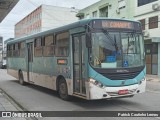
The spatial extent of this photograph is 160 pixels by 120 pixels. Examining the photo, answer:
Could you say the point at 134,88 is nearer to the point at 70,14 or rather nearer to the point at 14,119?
the point at 14,119

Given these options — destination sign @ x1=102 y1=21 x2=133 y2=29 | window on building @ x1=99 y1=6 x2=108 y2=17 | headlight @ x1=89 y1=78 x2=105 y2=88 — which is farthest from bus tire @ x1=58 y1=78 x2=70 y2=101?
window on building @ x1=99 y1=6 x2=108 y2=17

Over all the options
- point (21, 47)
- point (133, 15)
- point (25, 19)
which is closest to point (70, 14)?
point (25, 19)

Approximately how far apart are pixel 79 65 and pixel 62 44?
70.4 inches

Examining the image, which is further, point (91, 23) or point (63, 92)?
point (63, 92)

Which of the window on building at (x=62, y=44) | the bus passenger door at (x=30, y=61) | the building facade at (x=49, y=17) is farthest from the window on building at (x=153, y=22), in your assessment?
the building facade at (x=49, y=17)

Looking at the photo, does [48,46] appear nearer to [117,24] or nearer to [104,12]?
[117,24]

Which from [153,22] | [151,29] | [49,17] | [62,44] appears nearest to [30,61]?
[62,44]

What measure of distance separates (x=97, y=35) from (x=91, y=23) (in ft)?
1.46

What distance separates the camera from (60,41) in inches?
499

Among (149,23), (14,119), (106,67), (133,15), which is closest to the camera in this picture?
(14,119)

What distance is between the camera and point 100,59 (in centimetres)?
1020

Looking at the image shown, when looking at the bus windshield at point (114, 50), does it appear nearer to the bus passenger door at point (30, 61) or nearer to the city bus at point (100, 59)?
the city bus at point (100, 59)

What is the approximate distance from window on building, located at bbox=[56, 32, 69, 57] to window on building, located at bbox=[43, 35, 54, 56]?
610 mm

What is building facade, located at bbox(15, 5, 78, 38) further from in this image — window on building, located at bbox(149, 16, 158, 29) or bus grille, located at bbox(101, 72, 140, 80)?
bus grille, located at bbox(101, 72, 140, 80)
